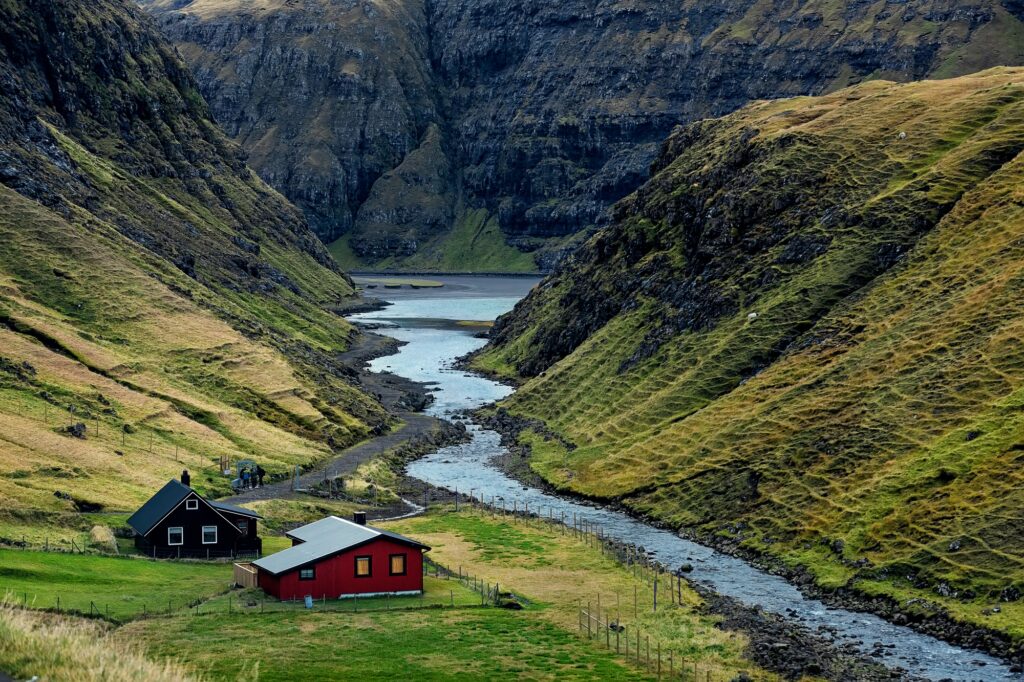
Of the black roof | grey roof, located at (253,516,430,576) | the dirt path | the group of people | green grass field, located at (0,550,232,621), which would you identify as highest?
the dirt path

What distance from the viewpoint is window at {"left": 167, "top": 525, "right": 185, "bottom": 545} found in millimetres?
86875

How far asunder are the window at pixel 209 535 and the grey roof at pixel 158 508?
306 cm

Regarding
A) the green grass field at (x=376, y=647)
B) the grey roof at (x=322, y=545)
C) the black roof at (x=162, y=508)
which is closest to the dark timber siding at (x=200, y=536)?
the black roof at (x=162, y=508)

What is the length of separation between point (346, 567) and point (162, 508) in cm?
1816

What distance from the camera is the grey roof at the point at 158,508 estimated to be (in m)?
86.1

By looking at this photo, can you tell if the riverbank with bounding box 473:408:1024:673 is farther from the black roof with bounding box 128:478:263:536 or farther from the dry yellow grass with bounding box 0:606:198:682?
the dry yellow grass with bounding box 0:606:198:682

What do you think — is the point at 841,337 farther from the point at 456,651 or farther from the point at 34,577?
the point at 34,577

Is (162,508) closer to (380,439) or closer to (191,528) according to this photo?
(191,528)

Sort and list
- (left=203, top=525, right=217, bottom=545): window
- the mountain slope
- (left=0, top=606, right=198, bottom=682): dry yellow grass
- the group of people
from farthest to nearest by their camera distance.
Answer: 1. the group of people
2. the mountain slope
3. (left=203, top=525, right=217, bottom=545): window
4. (left=0, top=606, right=198, bottom=682): dry yellow grass

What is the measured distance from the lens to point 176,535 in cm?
8712

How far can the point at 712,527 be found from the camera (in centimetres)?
10581

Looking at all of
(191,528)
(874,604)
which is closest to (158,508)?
(191,528)

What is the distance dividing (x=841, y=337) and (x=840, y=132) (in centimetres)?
5298

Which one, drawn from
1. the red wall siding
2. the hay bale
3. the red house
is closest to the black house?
the hay bale
